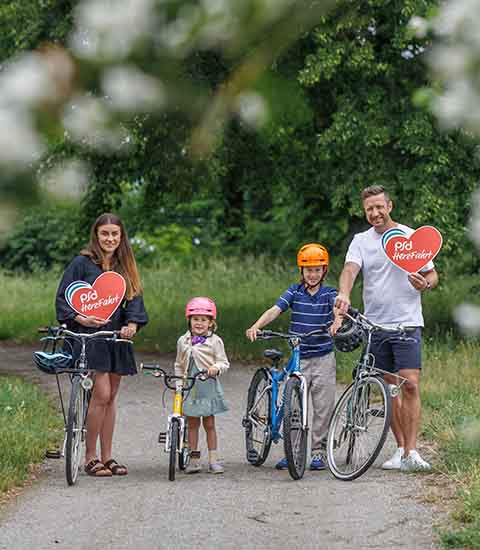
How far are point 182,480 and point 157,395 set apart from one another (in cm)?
454

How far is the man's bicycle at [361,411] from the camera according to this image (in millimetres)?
6801

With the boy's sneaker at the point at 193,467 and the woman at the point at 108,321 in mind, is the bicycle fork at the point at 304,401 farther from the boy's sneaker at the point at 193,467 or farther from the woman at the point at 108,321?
the woman at the point at 108,321

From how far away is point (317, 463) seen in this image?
24.5ft

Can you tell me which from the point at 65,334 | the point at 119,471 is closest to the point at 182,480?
the point at 119,471

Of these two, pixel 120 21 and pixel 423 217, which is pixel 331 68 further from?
pixel 120 21

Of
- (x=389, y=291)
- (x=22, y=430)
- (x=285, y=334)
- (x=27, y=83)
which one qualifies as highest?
(x=389, y=291)

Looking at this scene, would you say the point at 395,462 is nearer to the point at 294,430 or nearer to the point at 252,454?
the point at 294,430

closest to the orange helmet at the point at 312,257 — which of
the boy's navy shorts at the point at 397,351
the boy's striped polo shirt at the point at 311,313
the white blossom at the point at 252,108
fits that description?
the boy's striped polo shirt at the point at 311,313

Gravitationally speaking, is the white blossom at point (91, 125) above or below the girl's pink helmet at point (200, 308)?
below

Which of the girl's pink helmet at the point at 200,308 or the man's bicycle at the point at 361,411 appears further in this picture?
the girl's pink helmet at the point at 200,308

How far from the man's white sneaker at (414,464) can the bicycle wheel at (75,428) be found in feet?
6.25

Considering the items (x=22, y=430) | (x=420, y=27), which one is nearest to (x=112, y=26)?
(x=420, y=27)

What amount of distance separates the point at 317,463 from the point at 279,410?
1.70 ft

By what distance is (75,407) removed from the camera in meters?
6.91
